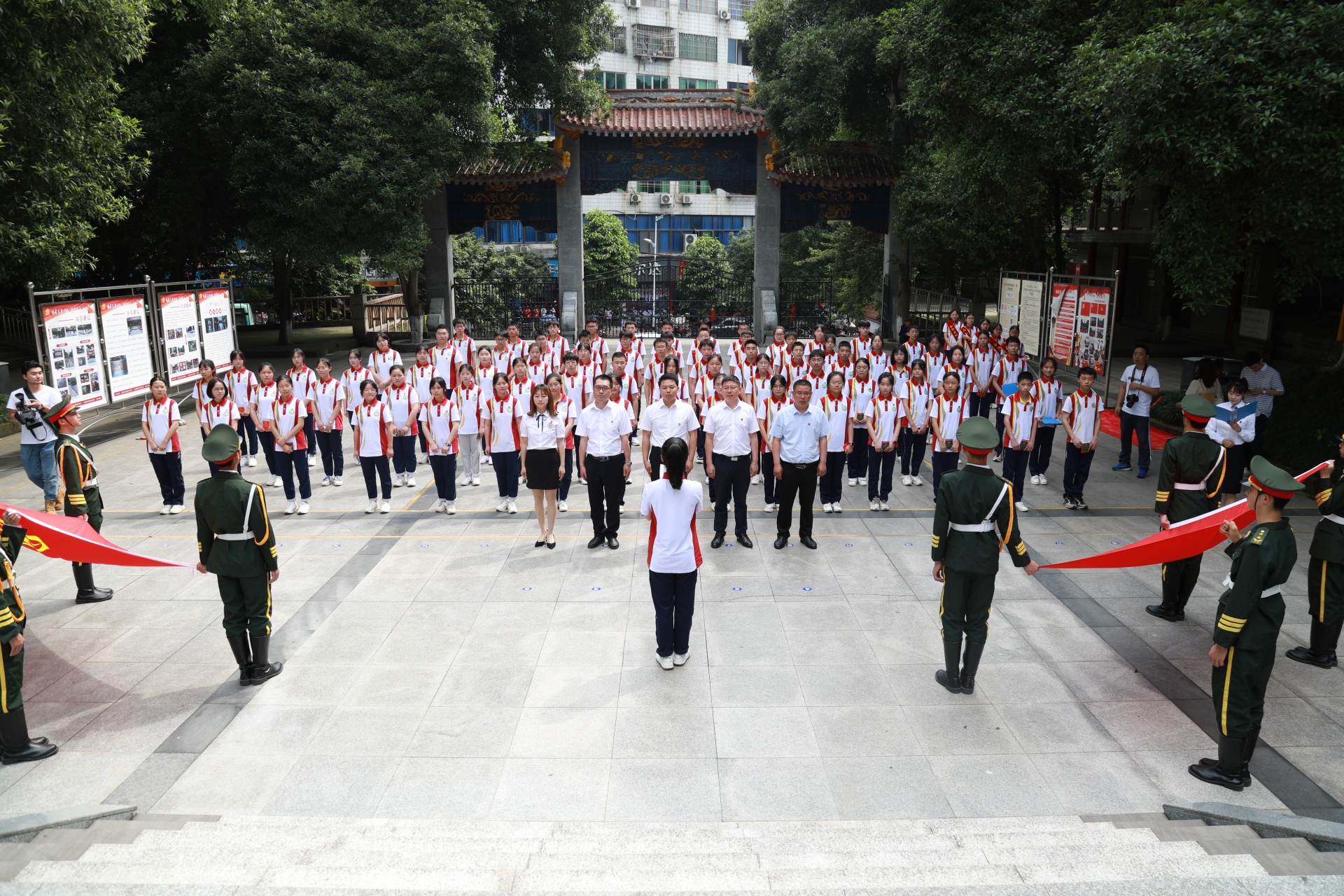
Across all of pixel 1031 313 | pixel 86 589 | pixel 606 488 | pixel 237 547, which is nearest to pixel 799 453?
pixel 606 488

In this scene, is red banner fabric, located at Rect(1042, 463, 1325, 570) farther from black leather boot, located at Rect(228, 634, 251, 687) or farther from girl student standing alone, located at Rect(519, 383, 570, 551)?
black leather boot, located at Rect(228, 634, 251, 687)

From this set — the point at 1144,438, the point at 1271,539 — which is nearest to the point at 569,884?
the point at 1271,539

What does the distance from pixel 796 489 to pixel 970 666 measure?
3401 millimetres

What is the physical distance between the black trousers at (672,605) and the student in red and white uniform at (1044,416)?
234 inches

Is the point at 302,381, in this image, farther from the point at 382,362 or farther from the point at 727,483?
the point at 727,483

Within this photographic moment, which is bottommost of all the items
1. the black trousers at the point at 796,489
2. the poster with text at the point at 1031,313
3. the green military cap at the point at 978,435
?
the black trousers at the point at 796,489

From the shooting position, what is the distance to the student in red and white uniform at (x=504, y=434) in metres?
9.96

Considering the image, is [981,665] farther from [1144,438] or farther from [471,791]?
[1144,438]

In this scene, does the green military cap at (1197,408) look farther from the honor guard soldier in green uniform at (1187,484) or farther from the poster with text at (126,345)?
the poster with text at (126,345)

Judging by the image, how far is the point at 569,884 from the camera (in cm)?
401

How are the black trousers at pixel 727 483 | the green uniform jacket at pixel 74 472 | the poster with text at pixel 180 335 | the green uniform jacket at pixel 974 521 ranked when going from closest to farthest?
the green uniform jacket at pixel 974 521 → the green uniform jacket at pixel 74 472 → the black trousers at pixel 727 483 → the poster with text at pixel 180 335

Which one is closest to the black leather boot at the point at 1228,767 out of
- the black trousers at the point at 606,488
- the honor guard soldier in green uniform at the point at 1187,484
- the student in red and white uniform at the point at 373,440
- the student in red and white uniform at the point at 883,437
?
the honor guard soldier in green uniform at the point at 1187,484

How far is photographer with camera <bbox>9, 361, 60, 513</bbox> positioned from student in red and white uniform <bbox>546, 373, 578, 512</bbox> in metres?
5.32

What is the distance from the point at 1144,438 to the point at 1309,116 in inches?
200
